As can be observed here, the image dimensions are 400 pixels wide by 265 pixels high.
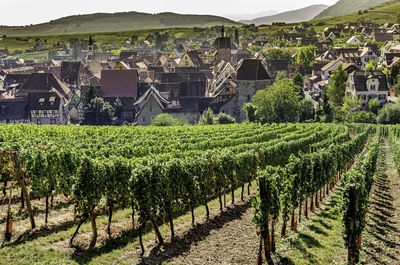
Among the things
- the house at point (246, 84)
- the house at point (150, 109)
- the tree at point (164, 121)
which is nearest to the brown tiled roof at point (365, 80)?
the house at point (246, 84)

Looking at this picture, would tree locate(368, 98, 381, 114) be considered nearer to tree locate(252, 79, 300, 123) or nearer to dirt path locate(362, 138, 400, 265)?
tree locate(252, 79, 300, 123)

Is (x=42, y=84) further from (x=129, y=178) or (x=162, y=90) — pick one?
(x=129, y=178)

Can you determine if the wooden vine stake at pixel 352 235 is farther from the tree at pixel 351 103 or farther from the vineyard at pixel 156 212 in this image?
the tree at pixel 351 103

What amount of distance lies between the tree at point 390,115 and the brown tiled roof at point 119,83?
53.8 meters

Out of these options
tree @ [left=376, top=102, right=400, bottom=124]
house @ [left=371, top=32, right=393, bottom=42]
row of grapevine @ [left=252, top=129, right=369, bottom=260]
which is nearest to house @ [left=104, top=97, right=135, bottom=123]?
tree @ [left=376, top=102, right=400, bottom=124]

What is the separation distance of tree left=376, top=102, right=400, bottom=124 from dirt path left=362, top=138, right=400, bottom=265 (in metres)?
45.9

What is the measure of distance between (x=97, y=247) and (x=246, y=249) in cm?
573

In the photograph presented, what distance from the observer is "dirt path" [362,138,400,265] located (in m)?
16.2

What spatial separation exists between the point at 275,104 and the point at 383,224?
58317mm

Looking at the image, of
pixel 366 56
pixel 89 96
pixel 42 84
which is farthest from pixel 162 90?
pixel 366 56

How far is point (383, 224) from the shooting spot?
2066 cm

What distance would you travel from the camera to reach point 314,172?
21859mm

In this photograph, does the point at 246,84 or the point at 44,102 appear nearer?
the point at 44,102

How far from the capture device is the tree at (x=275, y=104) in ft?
254
